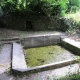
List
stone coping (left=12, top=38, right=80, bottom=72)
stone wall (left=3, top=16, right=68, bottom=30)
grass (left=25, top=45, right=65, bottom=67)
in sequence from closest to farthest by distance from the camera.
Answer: stone coping (left=12, top=38, right=80, bottom=72)
grass (left=25, top=45, right=65, bottom=67)
stone wall (left=3, top=16, right=68, bottom=30)

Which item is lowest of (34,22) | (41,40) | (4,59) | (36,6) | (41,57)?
(41,57)

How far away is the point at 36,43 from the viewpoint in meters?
8.67

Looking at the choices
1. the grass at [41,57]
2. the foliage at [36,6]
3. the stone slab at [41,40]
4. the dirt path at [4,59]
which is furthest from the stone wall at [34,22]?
the dirt path at [4,59]

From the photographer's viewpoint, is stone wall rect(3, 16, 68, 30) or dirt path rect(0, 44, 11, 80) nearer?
dirt path rect(0, 44, 11, 80)

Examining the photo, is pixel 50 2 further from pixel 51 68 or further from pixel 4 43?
pixel 51 68

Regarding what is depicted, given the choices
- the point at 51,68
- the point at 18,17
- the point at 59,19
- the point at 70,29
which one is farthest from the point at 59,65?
the point at 18,17

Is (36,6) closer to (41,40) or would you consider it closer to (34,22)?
(34,22)

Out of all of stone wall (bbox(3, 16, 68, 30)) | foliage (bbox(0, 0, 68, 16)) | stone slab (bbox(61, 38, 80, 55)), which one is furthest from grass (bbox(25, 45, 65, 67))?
foliage (bbox(0, 0, 68, 16))

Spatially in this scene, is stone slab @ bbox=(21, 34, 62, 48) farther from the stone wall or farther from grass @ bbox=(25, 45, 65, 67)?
the stone wall

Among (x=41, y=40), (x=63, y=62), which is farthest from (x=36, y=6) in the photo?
(x=63, y=62)

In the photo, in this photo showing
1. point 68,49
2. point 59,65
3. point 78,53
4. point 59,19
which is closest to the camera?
point 59,65

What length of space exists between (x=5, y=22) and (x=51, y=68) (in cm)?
665

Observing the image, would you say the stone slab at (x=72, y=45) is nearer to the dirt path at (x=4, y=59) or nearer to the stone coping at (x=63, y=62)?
the stone coping at (x=63, y=62)

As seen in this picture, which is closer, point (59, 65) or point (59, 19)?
point (59, 65)
